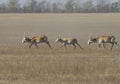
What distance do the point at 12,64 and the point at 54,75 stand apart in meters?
3.39

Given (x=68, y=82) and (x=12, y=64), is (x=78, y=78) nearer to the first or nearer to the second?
(x=68, y=82)

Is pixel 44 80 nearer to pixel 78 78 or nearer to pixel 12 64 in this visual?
pixel 78 78

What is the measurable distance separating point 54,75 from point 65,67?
204cm

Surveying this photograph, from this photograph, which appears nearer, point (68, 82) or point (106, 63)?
point (68, 82)

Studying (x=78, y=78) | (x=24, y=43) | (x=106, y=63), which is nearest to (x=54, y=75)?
(x=78, y=78)

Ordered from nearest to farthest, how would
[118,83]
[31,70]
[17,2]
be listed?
[118,83] < [31,70] < [17,2]

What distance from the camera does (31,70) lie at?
690 inches

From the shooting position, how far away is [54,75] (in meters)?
16.3

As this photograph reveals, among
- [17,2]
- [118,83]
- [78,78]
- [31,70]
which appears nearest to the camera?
[118,83]

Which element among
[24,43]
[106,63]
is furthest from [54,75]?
[24,43]

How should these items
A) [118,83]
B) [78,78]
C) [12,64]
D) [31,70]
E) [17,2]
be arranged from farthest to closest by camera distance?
[17,2] < [12,64] < [31,70] < [78,78] < [118,83]

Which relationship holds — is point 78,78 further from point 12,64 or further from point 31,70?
point 12,64

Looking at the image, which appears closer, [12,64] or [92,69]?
[92,69]

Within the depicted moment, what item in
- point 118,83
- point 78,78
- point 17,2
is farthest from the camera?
point 17,2
